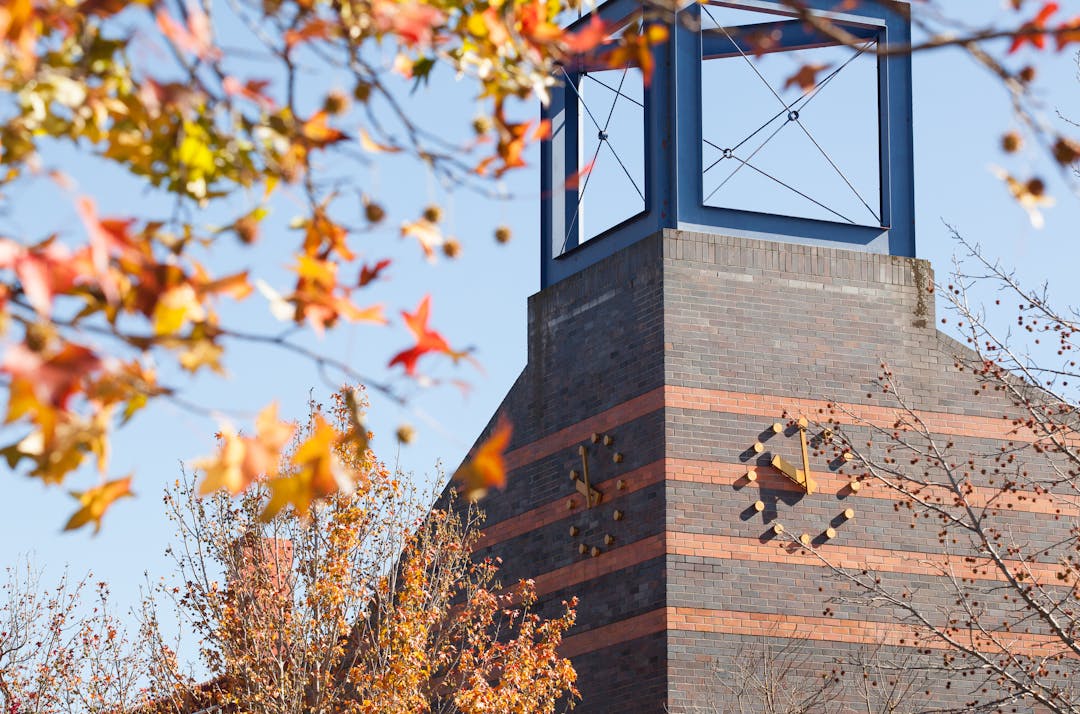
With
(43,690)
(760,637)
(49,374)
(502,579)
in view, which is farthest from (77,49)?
(43,690)

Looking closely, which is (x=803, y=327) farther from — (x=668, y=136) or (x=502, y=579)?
(x=502, y=579)

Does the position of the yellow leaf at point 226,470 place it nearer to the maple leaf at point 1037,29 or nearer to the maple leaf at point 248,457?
the maple leaf at point 248,457

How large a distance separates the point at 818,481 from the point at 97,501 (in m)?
17.1

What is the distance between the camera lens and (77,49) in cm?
511

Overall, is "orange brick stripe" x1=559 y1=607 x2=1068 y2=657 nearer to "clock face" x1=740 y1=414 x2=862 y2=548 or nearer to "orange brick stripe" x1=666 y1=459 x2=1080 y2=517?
"clock face" x1=740 y1=414 x2=862 y2=548

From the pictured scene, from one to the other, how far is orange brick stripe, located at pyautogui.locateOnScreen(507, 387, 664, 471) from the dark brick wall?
0.13 ft

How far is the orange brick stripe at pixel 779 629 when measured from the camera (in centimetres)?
1980

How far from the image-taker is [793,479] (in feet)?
67.7

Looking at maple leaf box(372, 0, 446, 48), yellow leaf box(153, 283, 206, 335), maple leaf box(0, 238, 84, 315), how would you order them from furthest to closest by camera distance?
1. maple leaf box(372, 0, 446, 48)
2. yellow leaf box(153, 283, 206, 335)
3. maple leaf box(0, 238, 84, 315)

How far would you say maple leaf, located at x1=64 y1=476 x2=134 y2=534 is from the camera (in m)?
4.43

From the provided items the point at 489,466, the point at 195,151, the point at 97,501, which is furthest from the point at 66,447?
the point at 195,151

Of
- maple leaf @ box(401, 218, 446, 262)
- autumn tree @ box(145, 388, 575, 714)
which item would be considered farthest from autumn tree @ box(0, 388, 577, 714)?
maple leaf @ box(401, 218, 446, 262)

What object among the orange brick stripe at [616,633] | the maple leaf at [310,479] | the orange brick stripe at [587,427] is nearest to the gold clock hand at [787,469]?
the orange brick stripe at [587,427]

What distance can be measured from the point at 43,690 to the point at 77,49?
68.4 ft
